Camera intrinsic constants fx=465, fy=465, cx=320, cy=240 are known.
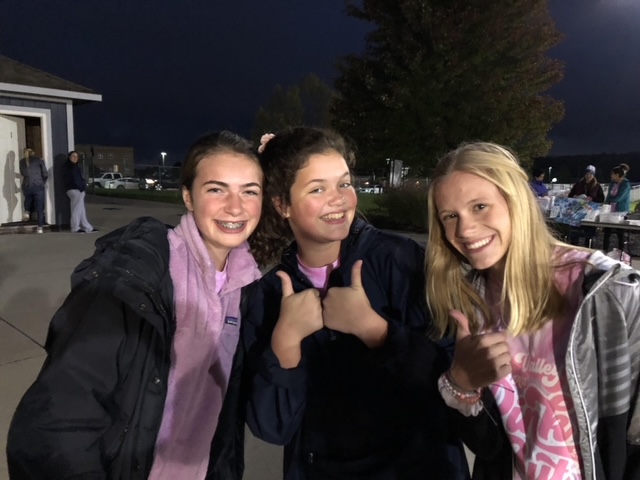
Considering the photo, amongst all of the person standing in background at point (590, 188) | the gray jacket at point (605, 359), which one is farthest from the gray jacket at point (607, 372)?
the person standing in background at point (590, 188)

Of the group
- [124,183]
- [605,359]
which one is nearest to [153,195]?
[124,183]

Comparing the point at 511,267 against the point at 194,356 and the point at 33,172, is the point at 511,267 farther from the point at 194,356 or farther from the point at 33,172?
the point at 33,172

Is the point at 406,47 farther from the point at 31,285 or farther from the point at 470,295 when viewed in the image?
the point at 470,295

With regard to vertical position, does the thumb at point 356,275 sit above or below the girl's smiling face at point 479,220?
below

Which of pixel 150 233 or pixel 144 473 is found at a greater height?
pixel 150 233

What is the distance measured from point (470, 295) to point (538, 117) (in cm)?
1300

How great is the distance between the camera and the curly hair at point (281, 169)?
1791 mm

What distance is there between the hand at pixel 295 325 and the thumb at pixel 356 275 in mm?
130

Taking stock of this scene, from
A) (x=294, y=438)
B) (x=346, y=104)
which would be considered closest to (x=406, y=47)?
(x=346, y=104)

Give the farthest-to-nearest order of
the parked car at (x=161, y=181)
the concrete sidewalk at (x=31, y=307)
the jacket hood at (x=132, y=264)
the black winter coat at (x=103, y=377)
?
the parked car at (x=161, y=181), the concrete sidewalk at (x=31, y=307), the jacket hood at (x=132, y=264), the black winter coat at (x=103, y=377)

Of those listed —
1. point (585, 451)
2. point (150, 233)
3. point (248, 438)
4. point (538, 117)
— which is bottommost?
point (248, 438)

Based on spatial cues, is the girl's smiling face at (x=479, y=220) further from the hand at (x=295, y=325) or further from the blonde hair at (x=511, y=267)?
the hand at (x=295, y=325)

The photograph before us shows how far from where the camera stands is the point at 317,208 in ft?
5.65

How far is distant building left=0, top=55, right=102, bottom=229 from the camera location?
1018 cm
